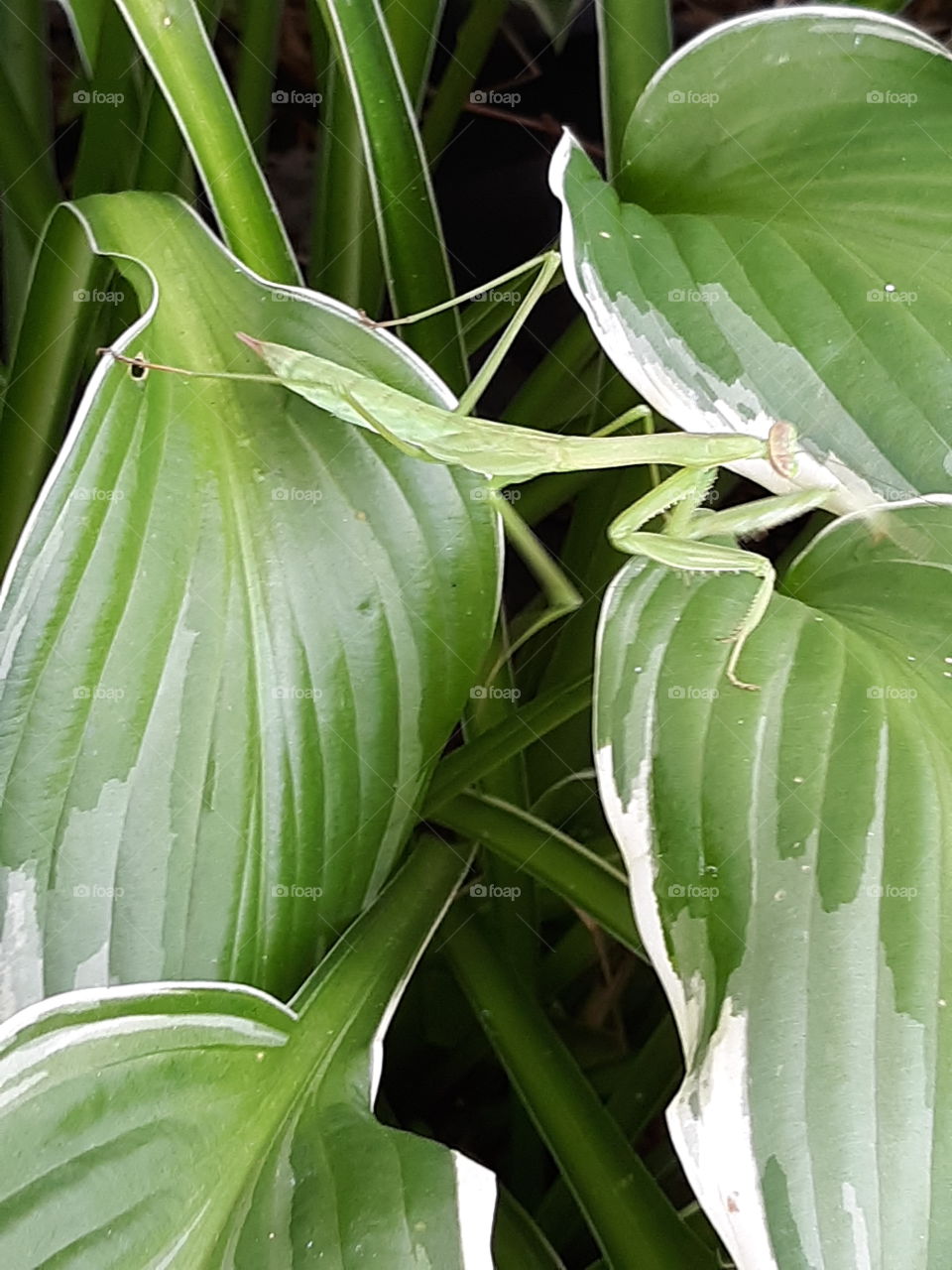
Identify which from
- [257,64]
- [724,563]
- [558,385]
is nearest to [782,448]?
[724,563]

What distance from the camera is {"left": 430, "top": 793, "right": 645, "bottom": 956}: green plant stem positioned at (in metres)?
0.40

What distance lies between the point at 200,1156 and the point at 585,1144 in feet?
0.49

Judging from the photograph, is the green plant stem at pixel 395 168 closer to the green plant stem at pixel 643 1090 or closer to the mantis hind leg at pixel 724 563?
the mantis hind leg at pixel 724 563

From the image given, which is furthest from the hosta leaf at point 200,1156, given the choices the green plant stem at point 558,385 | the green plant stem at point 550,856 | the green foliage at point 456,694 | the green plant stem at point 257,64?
the green plant stem at point 257,64

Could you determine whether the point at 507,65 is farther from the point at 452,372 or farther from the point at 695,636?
the point at 695,636

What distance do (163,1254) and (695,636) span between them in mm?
234

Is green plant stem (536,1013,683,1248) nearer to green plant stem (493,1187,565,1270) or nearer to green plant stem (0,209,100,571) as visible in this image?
green plant stem (493,1187,565,1270)

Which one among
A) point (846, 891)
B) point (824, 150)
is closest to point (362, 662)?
point (846, 891)

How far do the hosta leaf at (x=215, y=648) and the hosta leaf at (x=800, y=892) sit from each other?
0.08 meters

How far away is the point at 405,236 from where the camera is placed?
43cm

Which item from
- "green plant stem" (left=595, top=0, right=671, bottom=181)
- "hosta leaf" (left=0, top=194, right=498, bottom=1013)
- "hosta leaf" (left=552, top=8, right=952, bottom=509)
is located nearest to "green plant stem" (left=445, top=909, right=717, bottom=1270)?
"hosta leaf" (left=0, top=194, right=498, bottom=1013)

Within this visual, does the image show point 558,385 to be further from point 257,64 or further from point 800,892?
point 800,892

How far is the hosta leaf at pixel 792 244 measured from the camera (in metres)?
0.37

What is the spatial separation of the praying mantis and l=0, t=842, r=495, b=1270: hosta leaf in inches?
6.9
